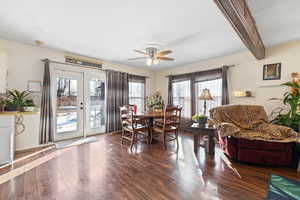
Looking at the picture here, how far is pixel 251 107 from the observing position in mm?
3160

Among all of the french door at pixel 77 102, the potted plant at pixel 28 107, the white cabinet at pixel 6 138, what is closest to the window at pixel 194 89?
the french door at pixel 77 102

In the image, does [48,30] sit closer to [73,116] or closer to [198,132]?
[73,116]

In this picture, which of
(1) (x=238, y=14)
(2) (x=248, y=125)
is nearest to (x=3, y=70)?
(1) (x=238, y=14)

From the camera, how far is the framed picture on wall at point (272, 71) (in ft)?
10.8

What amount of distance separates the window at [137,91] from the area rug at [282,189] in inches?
166

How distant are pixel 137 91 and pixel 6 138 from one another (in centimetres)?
405

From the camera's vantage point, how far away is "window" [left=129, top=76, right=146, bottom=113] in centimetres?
552

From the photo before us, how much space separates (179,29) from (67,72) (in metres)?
3.28

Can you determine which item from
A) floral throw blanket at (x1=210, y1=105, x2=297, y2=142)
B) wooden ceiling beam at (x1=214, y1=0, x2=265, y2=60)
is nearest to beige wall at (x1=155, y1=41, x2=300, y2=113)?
floral throw blanket at (x1=210, y1=105, x2=297, y2=142)

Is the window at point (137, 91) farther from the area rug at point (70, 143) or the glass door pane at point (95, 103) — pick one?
the area rug at point (70, 143)

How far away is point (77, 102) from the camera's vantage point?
412 cm

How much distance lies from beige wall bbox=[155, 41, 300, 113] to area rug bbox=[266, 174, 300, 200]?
2074mm

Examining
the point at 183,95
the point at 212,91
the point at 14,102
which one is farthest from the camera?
the point at 183,95

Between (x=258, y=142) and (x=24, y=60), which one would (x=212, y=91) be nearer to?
(x=258, y=142)
